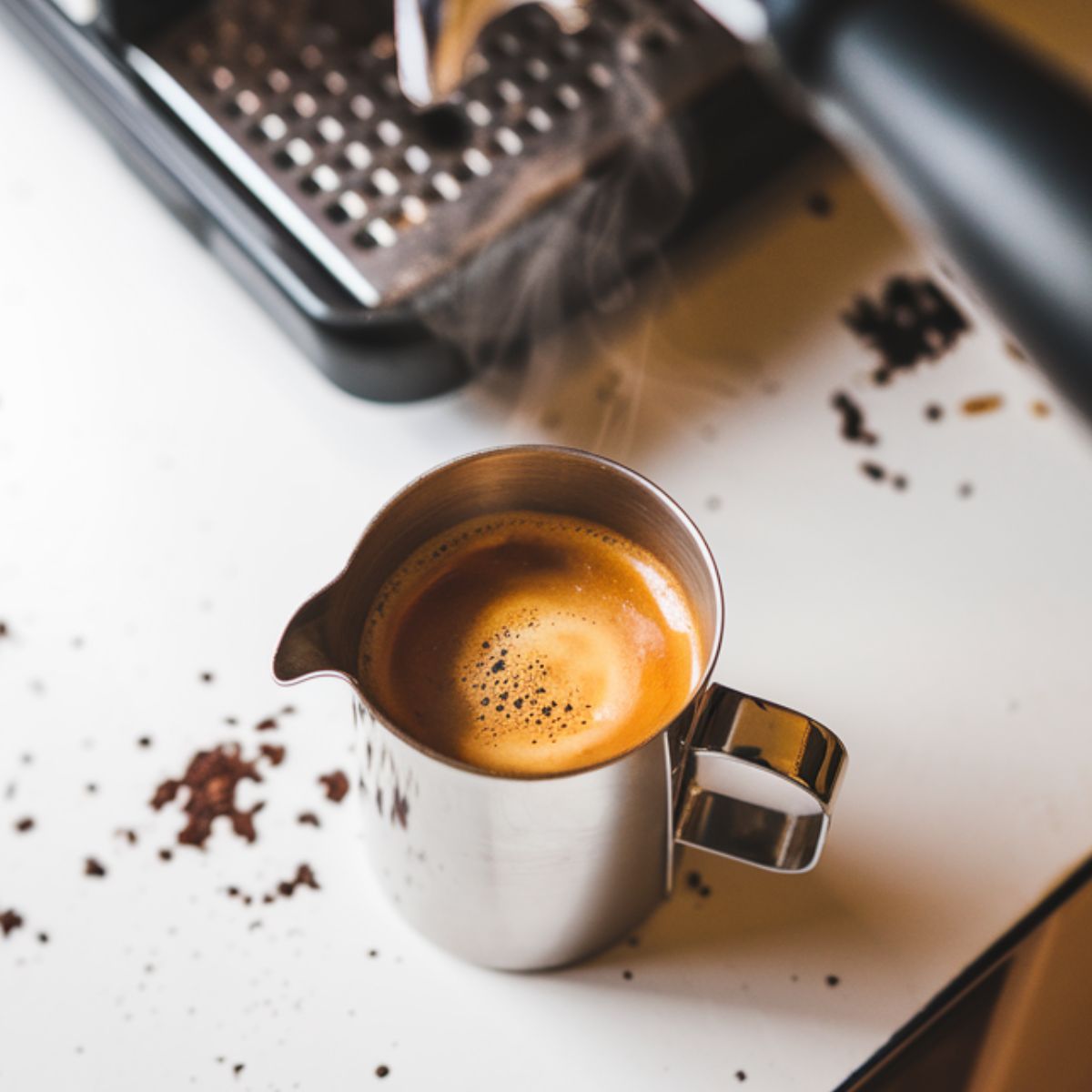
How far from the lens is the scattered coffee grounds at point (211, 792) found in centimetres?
60

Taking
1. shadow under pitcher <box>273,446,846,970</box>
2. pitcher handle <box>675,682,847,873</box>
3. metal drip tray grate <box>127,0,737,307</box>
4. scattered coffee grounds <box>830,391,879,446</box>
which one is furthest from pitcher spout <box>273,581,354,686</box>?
scattered coffee grounds <box>830,391,879,446</box>

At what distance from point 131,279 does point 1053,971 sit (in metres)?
0.71

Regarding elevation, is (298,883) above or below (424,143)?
below

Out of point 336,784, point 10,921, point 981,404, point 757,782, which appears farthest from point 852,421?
point 10,921

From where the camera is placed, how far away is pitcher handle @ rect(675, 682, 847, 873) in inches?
18.0

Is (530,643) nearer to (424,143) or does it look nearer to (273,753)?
(273,753)

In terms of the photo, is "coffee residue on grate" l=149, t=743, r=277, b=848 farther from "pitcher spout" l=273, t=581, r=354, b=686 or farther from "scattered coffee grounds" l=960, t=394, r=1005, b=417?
"scattered coffee grounds" l=960, t=394, r=1005, b=417

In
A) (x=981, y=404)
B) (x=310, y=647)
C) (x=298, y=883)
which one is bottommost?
(x=981, y=404)

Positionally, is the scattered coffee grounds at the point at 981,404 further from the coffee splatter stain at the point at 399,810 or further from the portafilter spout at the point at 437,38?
the coffee splatter stain at the point at 399,810

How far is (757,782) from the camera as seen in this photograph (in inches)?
23.3

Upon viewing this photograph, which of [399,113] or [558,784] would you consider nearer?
[558,784]

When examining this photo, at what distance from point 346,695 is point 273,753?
1.9 inches

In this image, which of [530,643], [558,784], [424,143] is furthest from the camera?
[424,143]

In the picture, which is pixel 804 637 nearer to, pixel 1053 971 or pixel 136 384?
pixel 1053 971
